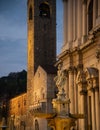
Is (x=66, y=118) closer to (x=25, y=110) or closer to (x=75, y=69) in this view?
(x=75, y=69)

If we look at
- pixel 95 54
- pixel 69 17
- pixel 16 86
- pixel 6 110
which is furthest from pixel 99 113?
pixel 16 86

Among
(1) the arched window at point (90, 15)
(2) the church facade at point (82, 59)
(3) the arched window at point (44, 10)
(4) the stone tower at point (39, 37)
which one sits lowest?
(2) the church facade at point (82, 59)

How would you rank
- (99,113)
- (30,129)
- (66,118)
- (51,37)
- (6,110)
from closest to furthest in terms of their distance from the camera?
(66,118) → (99,113) → (30,129) → (51,37) → (6,110)

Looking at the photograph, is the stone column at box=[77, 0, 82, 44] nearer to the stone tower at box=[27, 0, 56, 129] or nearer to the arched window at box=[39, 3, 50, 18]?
the stone tower at box=[27, 0, 56, 129]

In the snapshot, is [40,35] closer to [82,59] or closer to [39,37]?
[39,37]

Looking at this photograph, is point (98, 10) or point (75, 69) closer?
point (98, 10)

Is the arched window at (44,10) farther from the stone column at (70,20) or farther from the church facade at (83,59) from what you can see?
the stone column at (70,20)

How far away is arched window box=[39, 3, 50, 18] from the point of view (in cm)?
5981

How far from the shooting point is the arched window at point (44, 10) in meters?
59.8

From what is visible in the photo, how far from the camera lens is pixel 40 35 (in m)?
58.3

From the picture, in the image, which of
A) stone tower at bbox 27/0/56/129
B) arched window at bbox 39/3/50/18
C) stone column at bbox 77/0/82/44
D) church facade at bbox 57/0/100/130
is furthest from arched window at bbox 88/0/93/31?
arched window at bbox 39/3/50/18

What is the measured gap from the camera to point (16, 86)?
284 feet

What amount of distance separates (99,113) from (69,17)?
811 cm

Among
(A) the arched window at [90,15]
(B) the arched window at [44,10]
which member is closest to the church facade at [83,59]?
(A) the arched window at [90,15]
